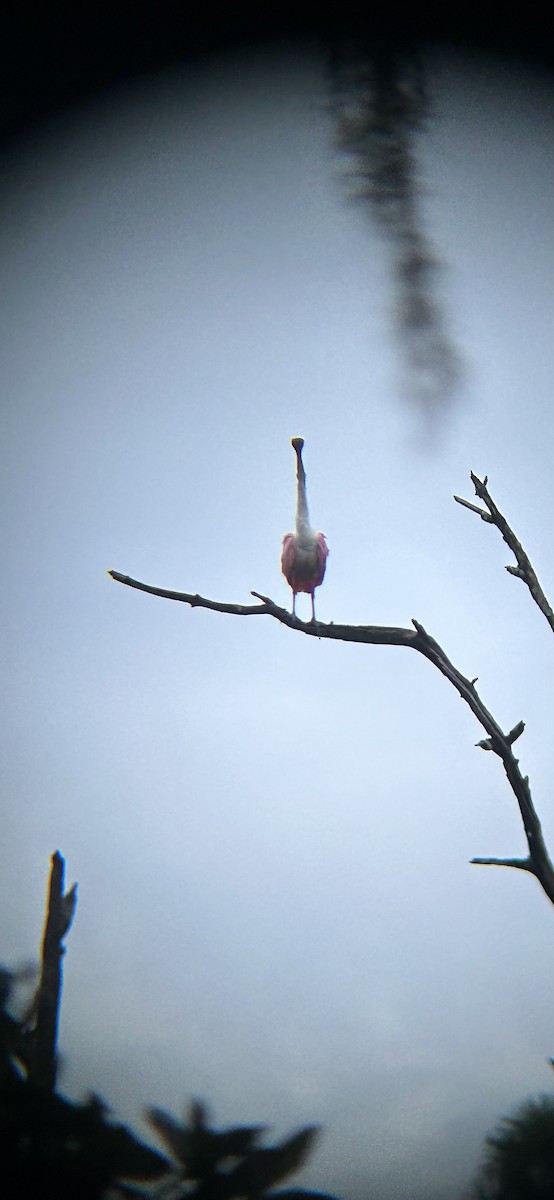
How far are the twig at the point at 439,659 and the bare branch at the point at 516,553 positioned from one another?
1018 mm

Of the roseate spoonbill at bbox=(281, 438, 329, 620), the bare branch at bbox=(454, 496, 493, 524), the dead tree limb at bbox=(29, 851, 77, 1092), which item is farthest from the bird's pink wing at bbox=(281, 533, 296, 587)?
the dead tree limb at bbox=(29, 851, 77, 1092)

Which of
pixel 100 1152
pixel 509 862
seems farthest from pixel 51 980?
pixel 509 862

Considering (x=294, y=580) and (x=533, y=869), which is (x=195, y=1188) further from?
(x=294, y=580)

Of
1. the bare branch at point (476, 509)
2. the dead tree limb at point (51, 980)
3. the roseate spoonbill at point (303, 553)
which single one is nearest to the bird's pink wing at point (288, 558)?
the roseate spoonbill at point (303, 553)

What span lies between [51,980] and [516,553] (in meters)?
4.23

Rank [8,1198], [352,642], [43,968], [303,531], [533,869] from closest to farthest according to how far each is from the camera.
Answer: [8,1198] < [533,869] < [43,968] < [352,642] < [303,531]

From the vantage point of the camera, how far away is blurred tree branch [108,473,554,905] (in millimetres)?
5562

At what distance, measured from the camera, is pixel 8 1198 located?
4969 millimetres

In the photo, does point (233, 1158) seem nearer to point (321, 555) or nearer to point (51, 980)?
point (51, 980)

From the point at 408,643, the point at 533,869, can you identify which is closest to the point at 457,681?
the point at 408,643

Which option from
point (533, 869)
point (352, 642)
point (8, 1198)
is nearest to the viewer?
point (8, 1198)

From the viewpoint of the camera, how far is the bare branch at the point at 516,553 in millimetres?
6797

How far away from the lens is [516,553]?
689 cm

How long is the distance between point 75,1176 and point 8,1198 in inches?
14.2
